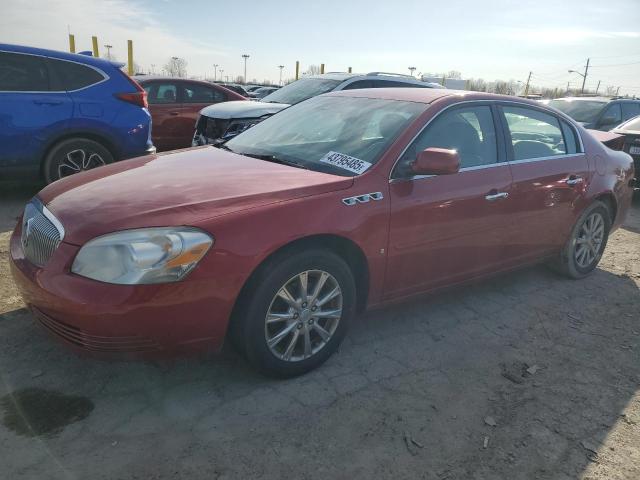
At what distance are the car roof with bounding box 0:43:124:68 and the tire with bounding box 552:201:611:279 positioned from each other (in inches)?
210

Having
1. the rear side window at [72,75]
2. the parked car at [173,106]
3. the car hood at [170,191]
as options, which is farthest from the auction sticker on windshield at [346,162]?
Answer: the parked car at [173,106]

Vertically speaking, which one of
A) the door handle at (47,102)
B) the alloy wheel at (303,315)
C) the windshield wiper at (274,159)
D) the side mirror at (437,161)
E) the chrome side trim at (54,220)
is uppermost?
the door handle at (47,102)

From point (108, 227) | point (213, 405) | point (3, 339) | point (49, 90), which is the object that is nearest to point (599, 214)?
point (213, 405)

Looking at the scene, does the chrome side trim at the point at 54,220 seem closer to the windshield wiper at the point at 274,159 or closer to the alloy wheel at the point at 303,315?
the alloy wheel at the point at 303,315

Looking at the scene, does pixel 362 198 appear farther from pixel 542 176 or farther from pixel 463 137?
pixel 542 176

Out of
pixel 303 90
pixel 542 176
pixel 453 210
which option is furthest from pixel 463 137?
pixel 303 90

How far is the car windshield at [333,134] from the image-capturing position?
3.13 m

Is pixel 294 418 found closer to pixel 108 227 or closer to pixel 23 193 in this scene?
pixel 108 227

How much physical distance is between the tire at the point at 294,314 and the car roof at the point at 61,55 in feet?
15.3

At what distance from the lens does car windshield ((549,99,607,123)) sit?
1027 cm

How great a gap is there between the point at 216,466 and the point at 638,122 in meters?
9.26

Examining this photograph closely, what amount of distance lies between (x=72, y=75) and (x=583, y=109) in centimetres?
963

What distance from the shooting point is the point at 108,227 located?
2344 millimetres

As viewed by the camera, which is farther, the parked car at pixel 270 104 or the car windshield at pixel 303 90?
the car windshield at pixel 303 90
